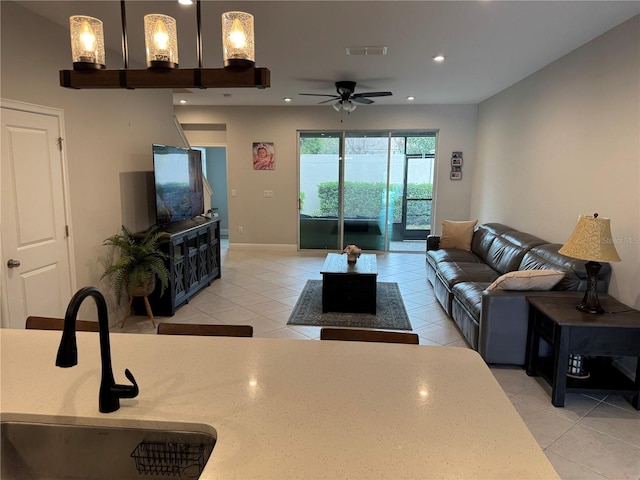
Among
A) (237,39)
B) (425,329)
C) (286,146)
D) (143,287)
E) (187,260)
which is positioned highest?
(286,146)

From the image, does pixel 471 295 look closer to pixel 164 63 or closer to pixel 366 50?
pixel 366 50

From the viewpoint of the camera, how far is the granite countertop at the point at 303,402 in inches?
39.1

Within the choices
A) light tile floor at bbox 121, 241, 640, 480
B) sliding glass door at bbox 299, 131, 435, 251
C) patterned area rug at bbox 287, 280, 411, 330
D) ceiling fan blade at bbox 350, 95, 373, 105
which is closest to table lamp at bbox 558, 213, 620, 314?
light tile floor at bbox 121, 241, 640, 480

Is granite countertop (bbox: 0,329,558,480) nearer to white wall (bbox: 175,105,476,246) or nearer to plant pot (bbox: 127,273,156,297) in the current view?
plant pot (bbox: 127,273,156,297)

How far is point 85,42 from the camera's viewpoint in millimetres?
1592

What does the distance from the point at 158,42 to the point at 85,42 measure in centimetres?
31

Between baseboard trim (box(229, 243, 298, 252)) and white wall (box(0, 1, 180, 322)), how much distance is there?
125 inches

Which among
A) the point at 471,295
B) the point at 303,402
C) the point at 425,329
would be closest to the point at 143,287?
the point at 425,329

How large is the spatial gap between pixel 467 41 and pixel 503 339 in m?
2.71

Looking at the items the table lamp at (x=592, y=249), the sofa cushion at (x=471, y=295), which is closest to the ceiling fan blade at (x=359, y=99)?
the sofa cushion at (x=471, y=295)

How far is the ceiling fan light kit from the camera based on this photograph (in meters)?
1.50

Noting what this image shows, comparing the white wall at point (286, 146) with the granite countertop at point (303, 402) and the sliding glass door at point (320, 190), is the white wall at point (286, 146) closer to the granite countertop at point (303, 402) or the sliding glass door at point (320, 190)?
the sliding glass door at point (320, 190)

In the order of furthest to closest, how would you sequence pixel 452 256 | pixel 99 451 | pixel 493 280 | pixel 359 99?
1. pixel 359 99
2. pixel 452 256
3. pixel 493 280
4. pixel 99 451

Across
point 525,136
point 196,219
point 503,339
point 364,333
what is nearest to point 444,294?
point 503,339
